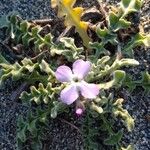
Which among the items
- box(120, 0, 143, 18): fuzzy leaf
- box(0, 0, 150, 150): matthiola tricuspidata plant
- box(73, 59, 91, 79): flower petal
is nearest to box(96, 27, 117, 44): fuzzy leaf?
box(0, 0, 150, 150): matthiola tricuspidata plant

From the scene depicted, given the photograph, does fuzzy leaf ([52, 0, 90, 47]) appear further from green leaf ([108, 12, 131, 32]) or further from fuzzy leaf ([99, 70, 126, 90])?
fuzzy leaf ([99, 70, 126, 90])

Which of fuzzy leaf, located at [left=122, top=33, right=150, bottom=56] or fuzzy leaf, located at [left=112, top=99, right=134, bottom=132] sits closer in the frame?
fuzzy leaf, located at [left=112, top=99, right=134, bottom=132]

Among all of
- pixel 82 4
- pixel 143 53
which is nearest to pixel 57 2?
pixel 82 4

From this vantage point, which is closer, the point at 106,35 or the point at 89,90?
the point at 89,90

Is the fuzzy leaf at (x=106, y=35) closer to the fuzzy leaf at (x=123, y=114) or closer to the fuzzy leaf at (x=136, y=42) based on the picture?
the fuzzy leaf at (x=136, y=42)

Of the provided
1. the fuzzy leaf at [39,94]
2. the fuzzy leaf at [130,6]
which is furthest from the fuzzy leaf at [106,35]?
the fuzzy leaf at [39,94]

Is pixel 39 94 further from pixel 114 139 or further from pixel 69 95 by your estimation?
pixel 114 139

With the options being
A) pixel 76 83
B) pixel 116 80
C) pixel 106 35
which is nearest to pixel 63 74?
pixel 76 83

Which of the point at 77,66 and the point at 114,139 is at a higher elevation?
the point at 77,66
